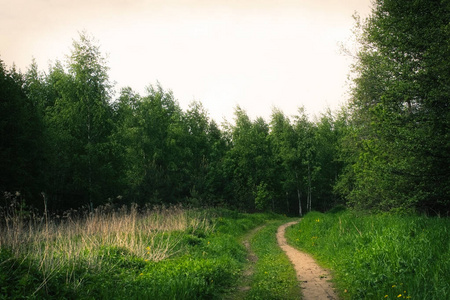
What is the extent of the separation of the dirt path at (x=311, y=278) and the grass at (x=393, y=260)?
272mm

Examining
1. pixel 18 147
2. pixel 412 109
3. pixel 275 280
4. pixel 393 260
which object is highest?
pixel 18 147

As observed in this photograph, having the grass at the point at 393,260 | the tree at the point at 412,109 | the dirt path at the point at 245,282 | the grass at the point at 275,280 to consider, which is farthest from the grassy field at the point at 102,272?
the tree at the point at 412,109

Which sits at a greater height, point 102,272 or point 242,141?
point 242,141

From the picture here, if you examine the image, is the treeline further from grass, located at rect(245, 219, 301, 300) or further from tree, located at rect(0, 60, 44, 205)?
grass, located at rect(245, 219, 301, 300)

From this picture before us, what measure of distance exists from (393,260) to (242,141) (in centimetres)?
3698

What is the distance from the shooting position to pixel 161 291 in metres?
5.41

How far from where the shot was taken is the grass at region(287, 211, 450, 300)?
4973 millimetres

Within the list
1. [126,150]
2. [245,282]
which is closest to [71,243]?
[245,282]

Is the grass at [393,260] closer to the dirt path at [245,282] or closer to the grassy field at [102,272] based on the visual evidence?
the dirt path at [245,282]

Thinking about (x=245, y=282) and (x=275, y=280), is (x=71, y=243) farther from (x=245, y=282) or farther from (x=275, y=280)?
(x=275, y=280)

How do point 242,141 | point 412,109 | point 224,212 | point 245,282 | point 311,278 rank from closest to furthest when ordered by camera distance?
1. point 311,278
2. point 245,282
3. point 412,109
4. point 224,212
5. point 242,141

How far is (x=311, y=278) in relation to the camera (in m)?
7.46

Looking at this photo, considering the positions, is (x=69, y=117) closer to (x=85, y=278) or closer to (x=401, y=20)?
(x=85, y=278)

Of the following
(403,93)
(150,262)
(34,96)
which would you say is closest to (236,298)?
(150,262)
